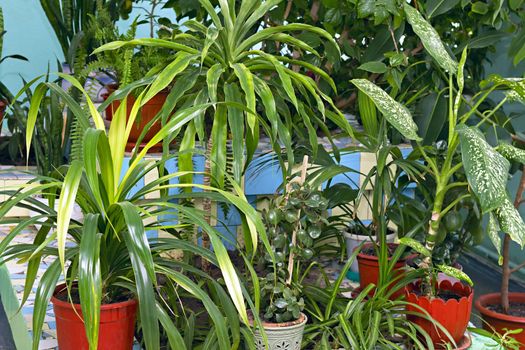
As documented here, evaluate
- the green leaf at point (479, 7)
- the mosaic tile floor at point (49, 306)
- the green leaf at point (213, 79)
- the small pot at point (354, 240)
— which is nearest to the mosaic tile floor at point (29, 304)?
the mosaic tile floor at point (49, 306)

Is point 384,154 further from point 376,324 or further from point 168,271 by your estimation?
point 168,271

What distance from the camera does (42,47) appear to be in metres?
4.52

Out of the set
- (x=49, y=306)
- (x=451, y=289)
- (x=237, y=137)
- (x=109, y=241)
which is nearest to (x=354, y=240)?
(x=451, y=289)

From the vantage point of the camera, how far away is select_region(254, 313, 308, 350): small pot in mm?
1979

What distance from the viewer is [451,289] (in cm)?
231

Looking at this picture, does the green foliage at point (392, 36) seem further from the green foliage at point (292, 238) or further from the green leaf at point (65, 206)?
the green leaf at point (65, 206)

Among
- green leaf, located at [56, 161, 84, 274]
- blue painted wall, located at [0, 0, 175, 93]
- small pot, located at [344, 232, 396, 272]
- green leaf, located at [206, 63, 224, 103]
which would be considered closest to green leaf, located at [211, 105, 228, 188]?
green leaf, located at [206, 63, 224, 103]

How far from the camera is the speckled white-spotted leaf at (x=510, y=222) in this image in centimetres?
198

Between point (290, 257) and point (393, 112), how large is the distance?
1.65ft

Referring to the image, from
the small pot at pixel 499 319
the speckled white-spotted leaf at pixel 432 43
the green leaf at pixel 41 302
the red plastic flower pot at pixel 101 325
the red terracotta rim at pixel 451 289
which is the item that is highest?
the speckled white-spotted leaf at pixel 432 43

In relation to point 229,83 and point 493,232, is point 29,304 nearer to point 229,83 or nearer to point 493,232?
point 229,83

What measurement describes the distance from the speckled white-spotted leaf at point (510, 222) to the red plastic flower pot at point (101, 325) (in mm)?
995

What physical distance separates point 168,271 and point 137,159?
0.30m

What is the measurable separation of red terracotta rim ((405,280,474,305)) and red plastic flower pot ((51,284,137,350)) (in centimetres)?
86
